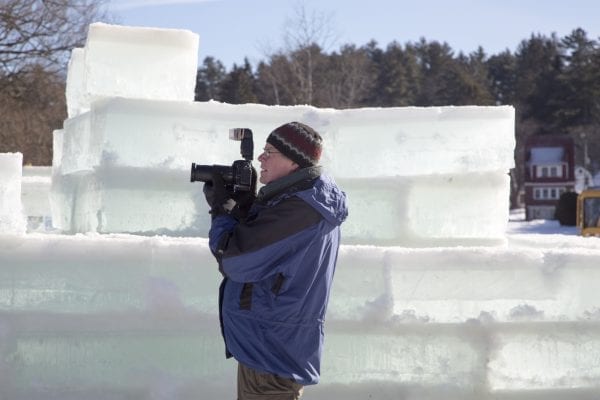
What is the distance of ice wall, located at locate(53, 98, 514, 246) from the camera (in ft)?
16.6

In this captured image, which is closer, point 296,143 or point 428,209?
point 296,143

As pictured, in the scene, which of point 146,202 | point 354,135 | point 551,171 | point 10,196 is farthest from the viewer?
point 551,171

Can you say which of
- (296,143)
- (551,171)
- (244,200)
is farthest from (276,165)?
(551,171)

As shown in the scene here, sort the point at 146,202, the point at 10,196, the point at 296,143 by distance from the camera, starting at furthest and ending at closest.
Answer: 1. the point at 146,202
2. the point at 10,196
3. the point at 296,143

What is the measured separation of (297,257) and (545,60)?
2998 inches

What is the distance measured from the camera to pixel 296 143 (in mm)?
2889

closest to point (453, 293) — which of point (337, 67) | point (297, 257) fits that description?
point (297, 257)

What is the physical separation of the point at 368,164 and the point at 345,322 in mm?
1121

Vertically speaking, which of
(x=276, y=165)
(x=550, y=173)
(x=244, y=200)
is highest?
(x=550, y=173)

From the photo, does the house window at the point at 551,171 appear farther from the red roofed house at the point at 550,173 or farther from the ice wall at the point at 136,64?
the ice wall at the point at 136,64

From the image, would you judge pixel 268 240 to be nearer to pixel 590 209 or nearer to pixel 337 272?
pixel 337 272

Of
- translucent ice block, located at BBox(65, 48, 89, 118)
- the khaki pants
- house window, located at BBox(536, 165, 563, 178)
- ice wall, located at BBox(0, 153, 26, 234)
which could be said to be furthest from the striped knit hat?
house window, located at BBox(536, 165, 563, 178)

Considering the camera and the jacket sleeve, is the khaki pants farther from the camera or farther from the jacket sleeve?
the camera

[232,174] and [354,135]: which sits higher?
[354,135]
